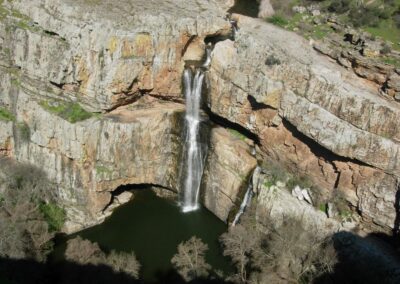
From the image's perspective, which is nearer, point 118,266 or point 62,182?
point 118,266

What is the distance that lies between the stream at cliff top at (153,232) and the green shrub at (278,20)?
13.4 m

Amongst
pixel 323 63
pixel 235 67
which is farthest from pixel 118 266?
pixel 323 63

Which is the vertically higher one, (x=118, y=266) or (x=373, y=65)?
(x=373, y=65)

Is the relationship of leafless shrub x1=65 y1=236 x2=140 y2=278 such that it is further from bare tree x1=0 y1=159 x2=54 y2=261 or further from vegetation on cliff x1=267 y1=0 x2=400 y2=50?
vegetation on cliff x1=267 y1=0 x2=400 y2=50

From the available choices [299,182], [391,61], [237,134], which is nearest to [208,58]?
[237,134]

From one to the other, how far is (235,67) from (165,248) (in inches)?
463

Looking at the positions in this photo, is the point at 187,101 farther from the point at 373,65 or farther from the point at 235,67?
the point at 373,65

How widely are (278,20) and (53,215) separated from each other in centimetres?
1947

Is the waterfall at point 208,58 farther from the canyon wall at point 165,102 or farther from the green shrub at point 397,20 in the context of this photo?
the green shrub at point 397,20

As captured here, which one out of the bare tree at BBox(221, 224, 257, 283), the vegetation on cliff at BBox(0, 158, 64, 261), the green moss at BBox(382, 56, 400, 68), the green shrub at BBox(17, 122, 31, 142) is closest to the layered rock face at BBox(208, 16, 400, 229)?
the green moss at BBox(382, 56, 400, 68)

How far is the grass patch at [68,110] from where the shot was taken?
28.3 meters

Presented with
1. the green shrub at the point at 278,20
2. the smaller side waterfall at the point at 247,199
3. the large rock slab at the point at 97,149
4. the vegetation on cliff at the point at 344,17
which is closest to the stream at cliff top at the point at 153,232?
the large rock slab at the point at 97,149

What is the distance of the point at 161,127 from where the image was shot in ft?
99.0

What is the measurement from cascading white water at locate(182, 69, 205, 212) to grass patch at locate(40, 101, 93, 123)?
6298 mm
